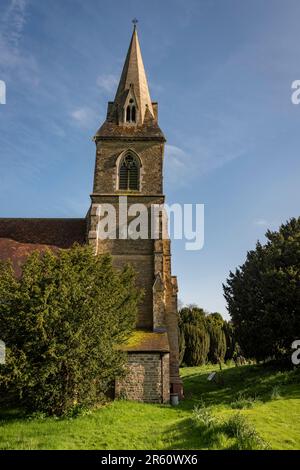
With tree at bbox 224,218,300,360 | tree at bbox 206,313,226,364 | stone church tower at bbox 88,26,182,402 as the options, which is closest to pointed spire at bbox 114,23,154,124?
stone church tower at bbox 88,26,182,402

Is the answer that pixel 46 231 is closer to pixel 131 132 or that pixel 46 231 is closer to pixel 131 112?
pixel 131 132

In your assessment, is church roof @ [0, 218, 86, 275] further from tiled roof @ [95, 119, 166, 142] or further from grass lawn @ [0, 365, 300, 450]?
grass lawn @ [0, 365, 300, 450]

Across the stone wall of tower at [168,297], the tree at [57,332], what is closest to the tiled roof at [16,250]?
the stone wall of tower at [168,297]

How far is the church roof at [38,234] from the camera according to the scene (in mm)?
19828

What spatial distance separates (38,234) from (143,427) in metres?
13.8

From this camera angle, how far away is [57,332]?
1150cm

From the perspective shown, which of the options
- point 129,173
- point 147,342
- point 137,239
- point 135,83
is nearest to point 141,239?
point 137,239

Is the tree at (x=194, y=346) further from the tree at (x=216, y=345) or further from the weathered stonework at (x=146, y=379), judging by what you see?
the weathered stonework at (x=146, y=379)

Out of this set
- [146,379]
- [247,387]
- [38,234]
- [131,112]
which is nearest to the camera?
[146,379]

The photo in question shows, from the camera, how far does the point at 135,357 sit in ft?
52.5

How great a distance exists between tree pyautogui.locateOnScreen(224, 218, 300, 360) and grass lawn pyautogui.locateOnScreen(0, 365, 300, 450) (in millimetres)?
3244

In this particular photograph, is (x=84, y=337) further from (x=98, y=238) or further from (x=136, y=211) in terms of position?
(x=136, y=211)
